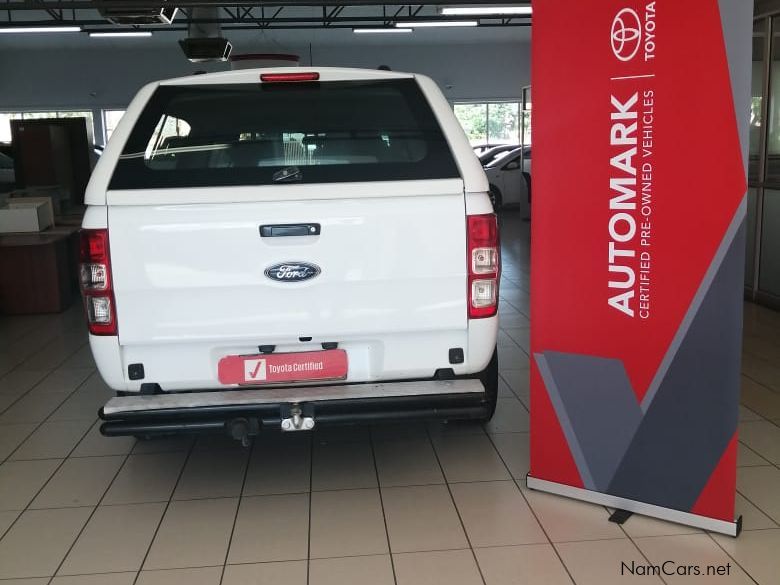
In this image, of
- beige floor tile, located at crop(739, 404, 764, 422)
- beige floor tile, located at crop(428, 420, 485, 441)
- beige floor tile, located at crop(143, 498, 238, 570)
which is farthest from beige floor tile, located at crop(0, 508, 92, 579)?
beige floor tile, located at crop(739, 404, 764, 422)

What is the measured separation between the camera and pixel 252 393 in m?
2.91

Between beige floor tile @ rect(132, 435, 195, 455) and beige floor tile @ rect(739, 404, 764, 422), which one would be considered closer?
beige floor tile @ rect(132, 435, 195, 455)

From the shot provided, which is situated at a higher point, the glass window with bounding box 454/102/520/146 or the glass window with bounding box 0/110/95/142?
the glass window with bounding box 0/110/95/142

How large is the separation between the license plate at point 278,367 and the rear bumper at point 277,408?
5 cm

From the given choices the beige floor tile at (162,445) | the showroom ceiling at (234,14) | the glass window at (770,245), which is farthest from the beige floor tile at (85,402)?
the showroom ceiling at (234,14)

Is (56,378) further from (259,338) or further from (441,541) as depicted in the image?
(441,541)

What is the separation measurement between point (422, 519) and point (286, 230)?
3.87 ft

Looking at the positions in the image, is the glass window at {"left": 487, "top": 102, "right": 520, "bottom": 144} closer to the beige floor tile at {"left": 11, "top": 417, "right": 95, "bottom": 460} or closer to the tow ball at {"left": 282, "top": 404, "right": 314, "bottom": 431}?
the beige floor tile at {"left": 11, "top": 417, "right": 95, "bottom": 460}

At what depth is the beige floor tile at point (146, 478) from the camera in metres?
3.31

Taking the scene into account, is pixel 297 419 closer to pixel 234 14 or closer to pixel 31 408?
pixel 31 408

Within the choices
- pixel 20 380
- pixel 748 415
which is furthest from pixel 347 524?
pixel 20 380

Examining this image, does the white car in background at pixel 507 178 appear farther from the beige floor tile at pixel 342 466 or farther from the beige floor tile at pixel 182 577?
the beige floor tile at pixel 182 577

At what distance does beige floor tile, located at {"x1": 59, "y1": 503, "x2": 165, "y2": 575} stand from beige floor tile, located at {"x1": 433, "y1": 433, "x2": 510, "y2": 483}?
3.95ft

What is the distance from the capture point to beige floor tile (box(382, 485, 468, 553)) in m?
2.85
